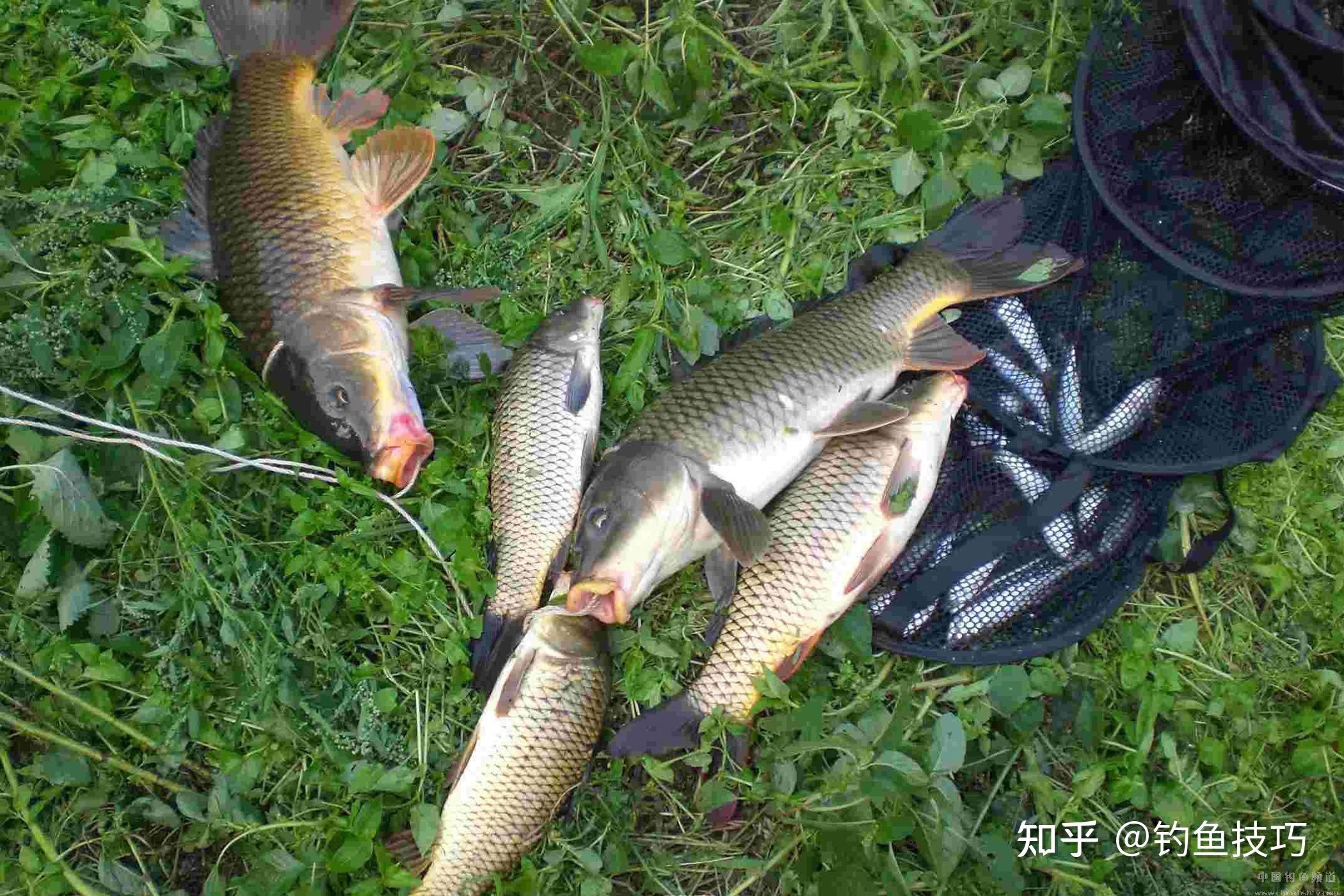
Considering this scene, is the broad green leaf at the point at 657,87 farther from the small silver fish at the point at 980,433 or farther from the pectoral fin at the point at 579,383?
the small silver fish at the point at 980,433

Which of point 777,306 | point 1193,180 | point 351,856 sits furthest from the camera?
point 777,306

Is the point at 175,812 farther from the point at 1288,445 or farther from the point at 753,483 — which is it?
the point at 1288,445

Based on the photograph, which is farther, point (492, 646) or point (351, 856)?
point (492, 646)

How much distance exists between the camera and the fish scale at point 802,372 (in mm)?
2500

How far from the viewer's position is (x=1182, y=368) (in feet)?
8.70

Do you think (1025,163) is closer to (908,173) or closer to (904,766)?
(908,173)

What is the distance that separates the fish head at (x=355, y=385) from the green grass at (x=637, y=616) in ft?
0.48

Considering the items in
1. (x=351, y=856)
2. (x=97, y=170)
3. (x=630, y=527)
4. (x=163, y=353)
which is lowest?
(x=351, y=856)

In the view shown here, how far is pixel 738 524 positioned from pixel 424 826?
1119 millimetres

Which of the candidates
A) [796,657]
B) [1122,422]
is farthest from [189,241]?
[1122,422]

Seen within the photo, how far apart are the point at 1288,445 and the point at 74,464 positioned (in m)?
3.32

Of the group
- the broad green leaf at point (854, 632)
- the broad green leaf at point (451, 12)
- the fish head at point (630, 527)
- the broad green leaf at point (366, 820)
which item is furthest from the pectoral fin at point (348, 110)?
the broad green leaf at point (854, 632)

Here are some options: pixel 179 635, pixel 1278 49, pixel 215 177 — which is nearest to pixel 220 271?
pixel 215 177

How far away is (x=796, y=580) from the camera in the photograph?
246 centimetres
